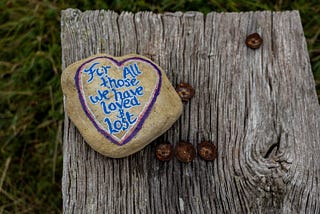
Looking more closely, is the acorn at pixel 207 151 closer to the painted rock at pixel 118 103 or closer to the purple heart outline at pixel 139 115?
the painted rock at pixel 118 103

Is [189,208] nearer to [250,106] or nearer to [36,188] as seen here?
[250,106]

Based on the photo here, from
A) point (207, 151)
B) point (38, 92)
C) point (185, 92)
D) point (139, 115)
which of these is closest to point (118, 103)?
point (139, 115)

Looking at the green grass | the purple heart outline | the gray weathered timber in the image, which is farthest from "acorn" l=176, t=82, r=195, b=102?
the green grass

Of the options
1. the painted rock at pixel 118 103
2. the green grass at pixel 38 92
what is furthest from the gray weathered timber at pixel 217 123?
the green grass at pixel 38 92

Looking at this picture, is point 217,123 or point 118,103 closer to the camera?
point 118,103

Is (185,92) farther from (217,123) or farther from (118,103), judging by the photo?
(118,103)

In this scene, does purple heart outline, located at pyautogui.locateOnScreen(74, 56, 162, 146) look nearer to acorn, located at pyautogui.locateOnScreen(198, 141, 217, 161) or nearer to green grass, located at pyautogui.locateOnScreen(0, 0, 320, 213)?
acorn, located at pyautogui.locateOnScreen(198, 141, 217, 161)

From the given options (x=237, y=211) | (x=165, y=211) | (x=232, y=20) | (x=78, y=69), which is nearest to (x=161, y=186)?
(x=165, y=211)
